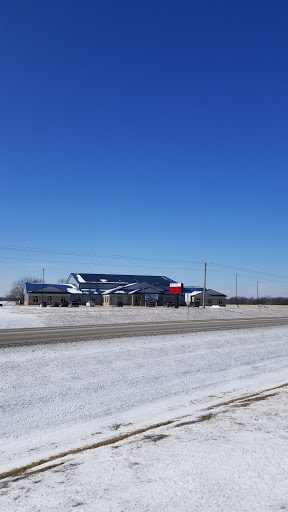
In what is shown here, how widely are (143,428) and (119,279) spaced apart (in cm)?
9819

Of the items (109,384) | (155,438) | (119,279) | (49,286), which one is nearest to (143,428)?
(155,438)

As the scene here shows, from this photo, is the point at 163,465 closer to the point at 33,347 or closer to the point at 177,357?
the point at 177,357

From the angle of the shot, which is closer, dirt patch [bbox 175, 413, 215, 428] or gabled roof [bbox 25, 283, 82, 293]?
dirt patch [bbox 175, 413, 215, 428]

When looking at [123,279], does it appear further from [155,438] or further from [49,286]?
[155,438]

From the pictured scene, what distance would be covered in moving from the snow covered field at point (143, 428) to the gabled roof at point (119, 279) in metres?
Result: 83.8

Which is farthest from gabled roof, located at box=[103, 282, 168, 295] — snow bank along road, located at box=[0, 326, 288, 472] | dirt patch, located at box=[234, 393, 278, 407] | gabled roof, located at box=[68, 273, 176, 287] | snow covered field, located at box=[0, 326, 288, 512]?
dirt patch, located at box=[234, 393, 278, 407]

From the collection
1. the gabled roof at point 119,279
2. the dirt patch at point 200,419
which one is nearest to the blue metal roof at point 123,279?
the gabled roof at point 119,279

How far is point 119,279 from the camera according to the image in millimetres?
105812

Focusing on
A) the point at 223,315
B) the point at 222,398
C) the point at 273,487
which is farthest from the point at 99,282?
the point at 273,487

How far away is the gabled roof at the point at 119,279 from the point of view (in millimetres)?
101312

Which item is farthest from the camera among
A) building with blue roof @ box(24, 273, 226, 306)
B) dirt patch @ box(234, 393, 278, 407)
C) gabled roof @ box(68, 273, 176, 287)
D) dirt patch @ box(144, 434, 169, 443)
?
gabled roof @ box(68, 273, 176, 287)

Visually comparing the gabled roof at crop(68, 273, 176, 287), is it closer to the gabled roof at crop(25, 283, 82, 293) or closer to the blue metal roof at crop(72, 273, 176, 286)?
the blue metal roof at crop(72, 273, 176, 286)

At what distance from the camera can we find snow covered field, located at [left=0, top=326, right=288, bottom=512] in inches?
173

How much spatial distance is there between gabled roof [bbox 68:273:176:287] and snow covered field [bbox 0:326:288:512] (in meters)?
83.8
